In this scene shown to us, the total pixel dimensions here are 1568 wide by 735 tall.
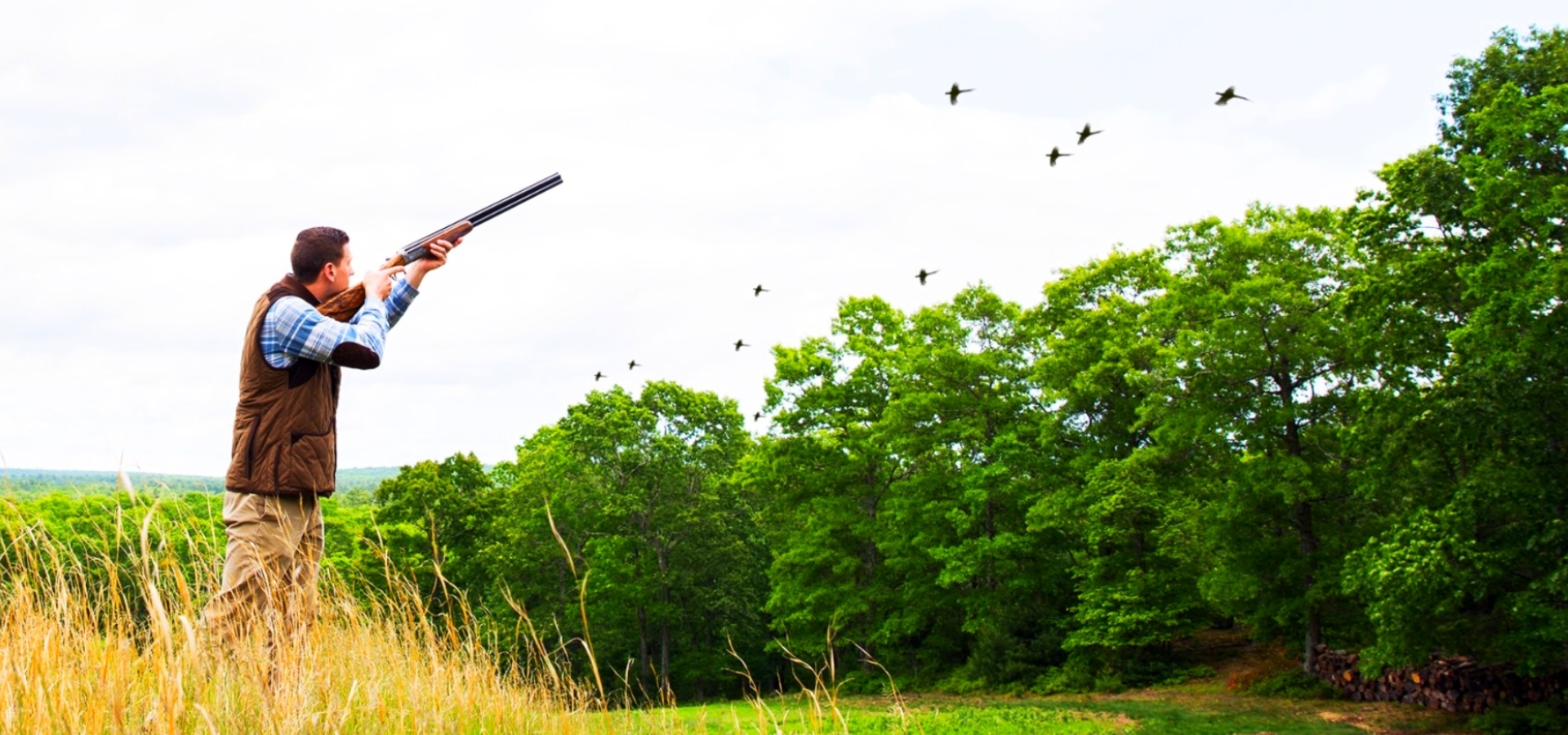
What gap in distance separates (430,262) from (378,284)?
0.37 metres

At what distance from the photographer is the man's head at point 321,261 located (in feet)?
13.0

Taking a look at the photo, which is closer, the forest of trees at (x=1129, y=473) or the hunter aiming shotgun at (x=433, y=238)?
the hunter aiming shotgun at (x=433, y=238)

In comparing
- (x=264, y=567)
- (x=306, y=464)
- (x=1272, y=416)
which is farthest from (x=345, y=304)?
(x=1272, y=416)

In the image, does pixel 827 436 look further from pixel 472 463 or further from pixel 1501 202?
pixel 1501 202

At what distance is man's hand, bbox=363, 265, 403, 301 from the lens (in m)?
3.99

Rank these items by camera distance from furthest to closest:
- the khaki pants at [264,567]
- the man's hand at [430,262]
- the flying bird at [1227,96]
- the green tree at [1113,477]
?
the green tree at [1113,477] → the flying bird at [1227,96] → the man's hand at [430,262] → the khaki pants at [264,567]

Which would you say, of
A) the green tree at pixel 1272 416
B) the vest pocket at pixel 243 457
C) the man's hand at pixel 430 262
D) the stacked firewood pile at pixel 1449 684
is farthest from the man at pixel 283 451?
the stacked firewood pile at pixel 1449 684

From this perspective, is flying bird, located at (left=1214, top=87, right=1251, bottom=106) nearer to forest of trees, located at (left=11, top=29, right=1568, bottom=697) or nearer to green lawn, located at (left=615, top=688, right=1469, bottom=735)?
forest of trees, located at (left=11, top=29, right=1568, bottom=697)

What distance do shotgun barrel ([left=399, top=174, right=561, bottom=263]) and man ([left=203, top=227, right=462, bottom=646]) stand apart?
0.54 metres

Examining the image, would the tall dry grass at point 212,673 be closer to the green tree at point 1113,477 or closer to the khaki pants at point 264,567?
the khaki pants at point 264,567

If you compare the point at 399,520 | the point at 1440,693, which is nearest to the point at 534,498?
the point at 399,520

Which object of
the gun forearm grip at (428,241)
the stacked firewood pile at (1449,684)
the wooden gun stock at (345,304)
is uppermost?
the gun forearm grip at (428,241)

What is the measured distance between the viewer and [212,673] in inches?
132

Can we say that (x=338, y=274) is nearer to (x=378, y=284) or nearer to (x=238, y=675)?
(x=378, y=284)
